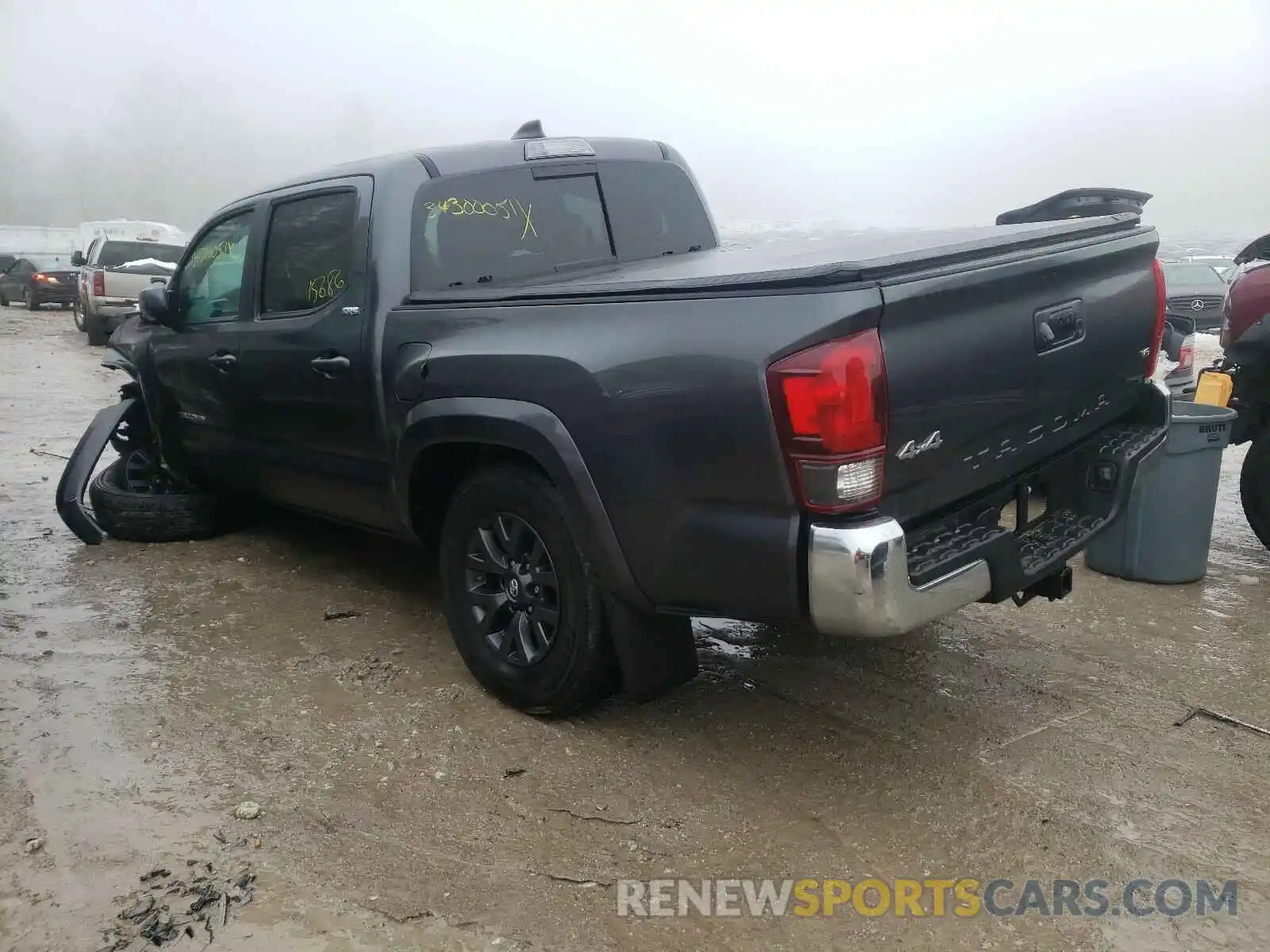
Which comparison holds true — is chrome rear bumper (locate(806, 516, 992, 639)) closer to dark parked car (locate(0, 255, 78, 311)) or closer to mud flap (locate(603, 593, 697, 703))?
mud flap (locate(603, 593, 697, 703))

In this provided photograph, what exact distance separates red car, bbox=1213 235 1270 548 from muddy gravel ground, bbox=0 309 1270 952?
1.64ft

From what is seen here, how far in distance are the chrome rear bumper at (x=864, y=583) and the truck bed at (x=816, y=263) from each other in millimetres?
610

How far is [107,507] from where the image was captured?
5.64m

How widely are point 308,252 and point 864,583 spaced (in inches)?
112

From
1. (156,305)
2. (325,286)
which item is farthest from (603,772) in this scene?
(156,305)

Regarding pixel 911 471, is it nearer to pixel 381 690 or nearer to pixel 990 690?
pixel 990 690

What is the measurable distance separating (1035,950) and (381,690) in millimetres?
2349

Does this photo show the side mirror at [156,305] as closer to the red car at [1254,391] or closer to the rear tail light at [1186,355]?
the red car at [1254,391]

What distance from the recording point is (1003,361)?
292 centimetres

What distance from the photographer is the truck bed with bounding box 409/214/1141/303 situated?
8.59 feet

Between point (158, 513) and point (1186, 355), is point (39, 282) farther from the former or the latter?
point (1186, 355)

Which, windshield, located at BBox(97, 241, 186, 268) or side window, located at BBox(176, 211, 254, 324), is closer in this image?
side window, located at BBox(176, 211, 254, 324)

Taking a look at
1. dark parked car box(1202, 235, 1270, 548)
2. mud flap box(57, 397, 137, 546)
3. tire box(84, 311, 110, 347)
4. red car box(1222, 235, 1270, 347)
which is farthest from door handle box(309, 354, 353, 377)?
tire box(84, 311, 110, 347)

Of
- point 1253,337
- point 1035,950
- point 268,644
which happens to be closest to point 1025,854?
point 1035,950
